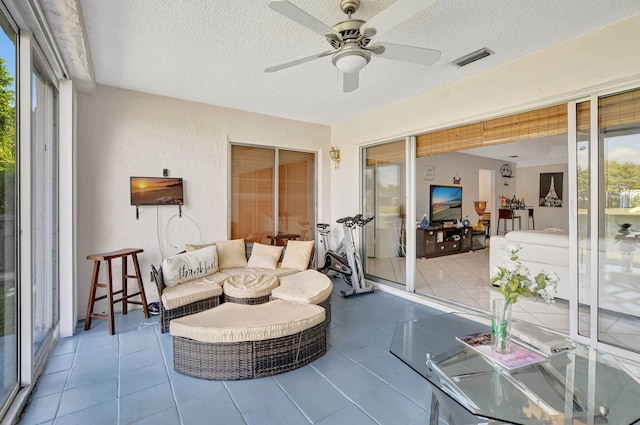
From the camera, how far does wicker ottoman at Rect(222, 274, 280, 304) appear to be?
3191 mm

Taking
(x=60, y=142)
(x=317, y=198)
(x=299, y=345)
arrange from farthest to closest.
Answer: (x=317, y=198)
(x=60, y=142)
(x=299, y=345)

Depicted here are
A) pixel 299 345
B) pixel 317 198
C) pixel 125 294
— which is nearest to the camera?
pixel 299 345

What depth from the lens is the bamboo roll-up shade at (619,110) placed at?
2.37 metres

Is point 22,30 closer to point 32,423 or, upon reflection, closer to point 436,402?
point 32,423

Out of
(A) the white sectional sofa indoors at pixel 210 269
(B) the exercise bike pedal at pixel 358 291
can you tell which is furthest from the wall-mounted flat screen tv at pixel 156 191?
(B) the exercise bike pedal at pixel 358 291

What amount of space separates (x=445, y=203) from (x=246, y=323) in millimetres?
6797

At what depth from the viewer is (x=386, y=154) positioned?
4.74 m

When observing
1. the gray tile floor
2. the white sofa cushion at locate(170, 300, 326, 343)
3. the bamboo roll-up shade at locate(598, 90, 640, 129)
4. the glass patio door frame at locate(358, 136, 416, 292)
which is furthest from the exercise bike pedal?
the bamboo roll-up shade at locate(598, 90, 640, 129)

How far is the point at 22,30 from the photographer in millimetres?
2006

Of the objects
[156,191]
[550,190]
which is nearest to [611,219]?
[156,191]

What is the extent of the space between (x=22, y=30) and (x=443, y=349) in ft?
11.5

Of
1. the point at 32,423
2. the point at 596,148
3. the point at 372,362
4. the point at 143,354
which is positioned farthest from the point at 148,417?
the point at 596,148

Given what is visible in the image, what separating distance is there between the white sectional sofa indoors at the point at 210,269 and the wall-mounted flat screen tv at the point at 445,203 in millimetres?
4480

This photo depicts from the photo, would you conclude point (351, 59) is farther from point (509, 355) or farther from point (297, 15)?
point (509, 355)
